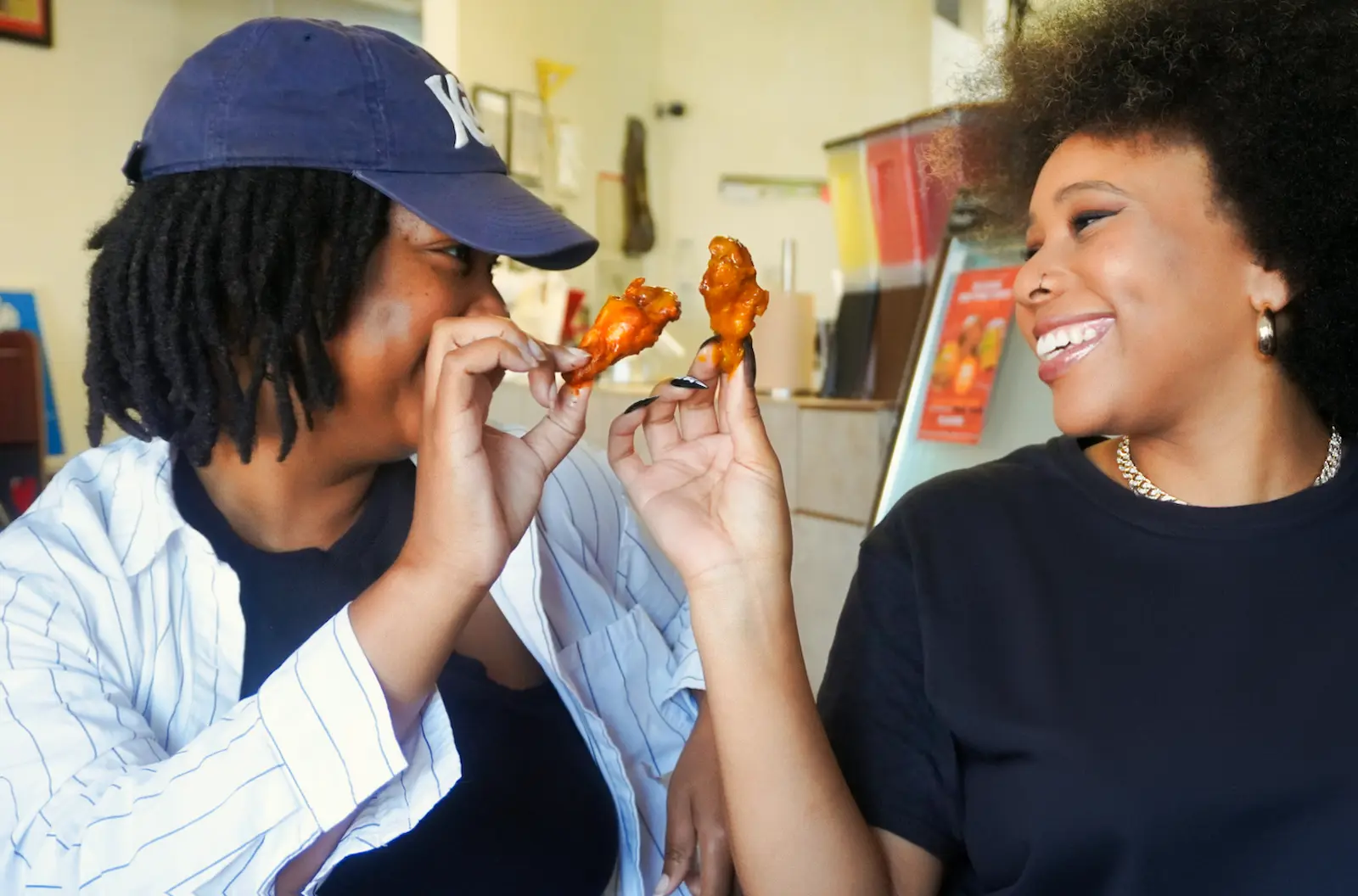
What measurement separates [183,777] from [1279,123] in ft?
3.41

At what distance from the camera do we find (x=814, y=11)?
362 cm

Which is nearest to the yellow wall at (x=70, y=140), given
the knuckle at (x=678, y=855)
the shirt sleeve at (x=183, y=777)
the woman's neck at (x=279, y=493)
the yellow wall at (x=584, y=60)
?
the yellow wall at (x=584, y=60)

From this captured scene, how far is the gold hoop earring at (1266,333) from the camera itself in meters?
0.94

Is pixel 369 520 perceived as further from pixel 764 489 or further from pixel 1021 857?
pixel 1021 857

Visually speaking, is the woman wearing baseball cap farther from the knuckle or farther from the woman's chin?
the woman's chin

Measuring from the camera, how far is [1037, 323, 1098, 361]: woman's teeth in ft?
3.03

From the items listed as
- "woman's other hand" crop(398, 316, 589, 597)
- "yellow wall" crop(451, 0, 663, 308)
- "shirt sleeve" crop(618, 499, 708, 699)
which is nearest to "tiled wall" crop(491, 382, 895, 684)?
"shirt sleeve" crop(618, 499, 708, 699)

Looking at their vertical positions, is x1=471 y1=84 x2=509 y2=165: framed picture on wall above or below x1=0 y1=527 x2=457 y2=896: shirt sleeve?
above

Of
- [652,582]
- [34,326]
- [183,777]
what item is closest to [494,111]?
[34,326]

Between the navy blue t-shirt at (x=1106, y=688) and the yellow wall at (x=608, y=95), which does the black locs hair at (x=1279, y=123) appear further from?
the yellow wall at (x=608, y=95)

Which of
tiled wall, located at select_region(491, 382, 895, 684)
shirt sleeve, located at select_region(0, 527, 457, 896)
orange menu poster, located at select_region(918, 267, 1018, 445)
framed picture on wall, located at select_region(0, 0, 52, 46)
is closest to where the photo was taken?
shirt sleeve, located at select_region(0, 527, 457, 896)

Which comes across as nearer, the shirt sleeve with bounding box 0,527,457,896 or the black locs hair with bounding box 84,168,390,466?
the shirt sleeve with bounding box 0,527,457,896

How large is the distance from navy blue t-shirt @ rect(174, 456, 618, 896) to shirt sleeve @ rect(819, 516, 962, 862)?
0.90 feet

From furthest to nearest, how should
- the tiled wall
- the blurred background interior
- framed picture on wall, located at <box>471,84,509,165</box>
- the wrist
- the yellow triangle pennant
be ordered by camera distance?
the yellow triangle pennant < framed picture on wall, located at <box>471,84,509,165</box> < the tiled wall < the blurred background interior < the wrist
